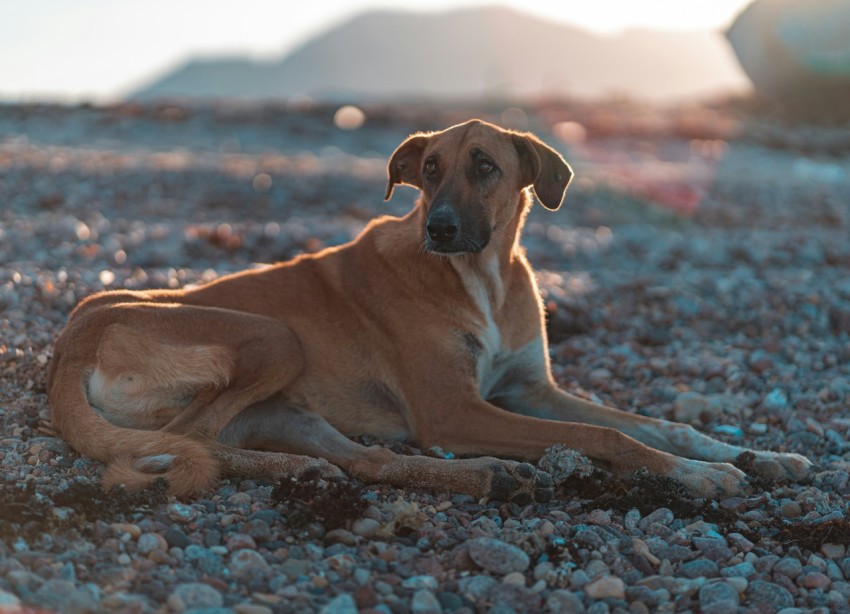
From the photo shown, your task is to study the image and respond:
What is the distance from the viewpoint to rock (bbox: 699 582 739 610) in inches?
148

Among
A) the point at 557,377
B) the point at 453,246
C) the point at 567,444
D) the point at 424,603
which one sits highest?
the point at 453,246

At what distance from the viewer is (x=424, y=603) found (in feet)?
11.9

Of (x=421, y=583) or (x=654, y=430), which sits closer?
(x=421, y=583)

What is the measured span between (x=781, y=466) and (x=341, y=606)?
3015 millimetres

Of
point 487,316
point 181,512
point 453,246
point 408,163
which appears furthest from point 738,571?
point 408,163

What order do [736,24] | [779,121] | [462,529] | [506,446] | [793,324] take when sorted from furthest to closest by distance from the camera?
[779,121], [736,24], [793,324], [506,446], [462,529]

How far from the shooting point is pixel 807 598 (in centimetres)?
397

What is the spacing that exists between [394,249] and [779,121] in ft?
114

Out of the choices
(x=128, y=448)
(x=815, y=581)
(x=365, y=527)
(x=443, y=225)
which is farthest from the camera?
(x=443, y=225)

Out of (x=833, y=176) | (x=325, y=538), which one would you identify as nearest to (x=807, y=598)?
(x=325, y=538)

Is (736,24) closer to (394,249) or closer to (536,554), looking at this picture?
(394,249)

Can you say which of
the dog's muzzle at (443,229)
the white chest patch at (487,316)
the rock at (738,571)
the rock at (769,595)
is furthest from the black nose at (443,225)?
the rock at (769,595)

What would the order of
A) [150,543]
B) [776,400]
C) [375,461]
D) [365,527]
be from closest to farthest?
[150,543] < [365,527] < [375,461] < [776,400]

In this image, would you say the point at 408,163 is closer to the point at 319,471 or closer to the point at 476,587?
the point at 319,471
